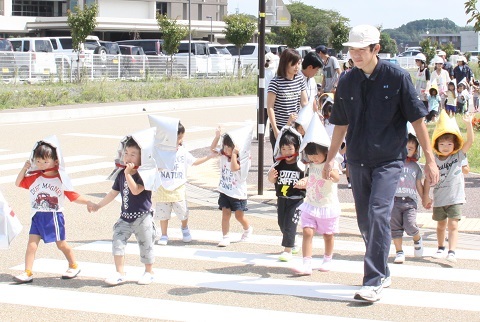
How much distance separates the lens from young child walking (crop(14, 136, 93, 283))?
6770mm

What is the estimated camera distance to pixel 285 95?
9461mm

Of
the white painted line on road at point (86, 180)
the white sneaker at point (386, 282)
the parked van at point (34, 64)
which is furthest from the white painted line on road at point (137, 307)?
the parked van at point (34, 64)

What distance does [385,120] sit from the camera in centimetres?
611

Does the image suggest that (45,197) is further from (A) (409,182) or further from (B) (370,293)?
(A) (409,182)

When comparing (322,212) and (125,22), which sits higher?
(125,22)

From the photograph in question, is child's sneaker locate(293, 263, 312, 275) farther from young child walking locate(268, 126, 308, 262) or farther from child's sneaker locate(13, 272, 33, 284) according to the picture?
child's sneaker locate(13, 272, 33, 284)

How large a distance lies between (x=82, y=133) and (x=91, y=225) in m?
10.4

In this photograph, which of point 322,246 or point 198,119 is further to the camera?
point 198,119

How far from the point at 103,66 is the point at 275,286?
29.0 meters

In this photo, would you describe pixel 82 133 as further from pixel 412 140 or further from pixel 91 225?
pixel 412 140

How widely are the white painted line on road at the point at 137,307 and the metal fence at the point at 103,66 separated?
2478 cm

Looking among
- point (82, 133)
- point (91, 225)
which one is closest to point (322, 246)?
point (91, 225)

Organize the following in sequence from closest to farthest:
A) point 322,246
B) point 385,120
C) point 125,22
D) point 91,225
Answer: point 385,120 < point 322,246 < point 91,225 < point 125,22

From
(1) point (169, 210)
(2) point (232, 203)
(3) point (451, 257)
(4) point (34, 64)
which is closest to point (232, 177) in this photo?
(2) point (232, 203)
